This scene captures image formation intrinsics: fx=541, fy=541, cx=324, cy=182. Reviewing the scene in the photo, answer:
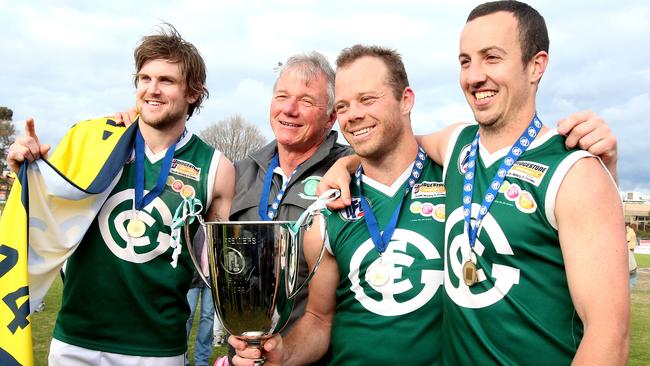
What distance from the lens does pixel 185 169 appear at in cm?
315

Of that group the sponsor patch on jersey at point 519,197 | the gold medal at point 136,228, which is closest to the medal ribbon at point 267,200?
the gold medal at point 136,228

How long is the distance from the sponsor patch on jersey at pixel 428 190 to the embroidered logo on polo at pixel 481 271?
302 mm

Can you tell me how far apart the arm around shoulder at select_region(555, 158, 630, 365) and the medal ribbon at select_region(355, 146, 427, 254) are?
2.60 feet

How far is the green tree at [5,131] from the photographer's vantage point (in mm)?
41031

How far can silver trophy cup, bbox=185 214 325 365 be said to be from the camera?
85.4 inches

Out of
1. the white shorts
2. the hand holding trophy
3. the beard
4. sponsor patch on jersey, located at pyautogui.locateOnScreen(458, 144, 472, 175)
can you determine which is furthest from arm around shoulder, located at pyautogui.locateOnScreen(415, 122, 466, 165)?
the white shorts

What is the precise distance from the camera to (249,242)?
85.4 inches

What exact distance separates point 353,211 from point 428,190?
373 millimetres

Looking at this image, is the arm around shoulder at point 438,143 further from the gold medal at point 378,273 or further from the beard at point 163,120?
the beard at point 163,120

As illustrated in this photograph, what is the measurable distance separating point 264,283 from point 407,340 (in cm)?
68

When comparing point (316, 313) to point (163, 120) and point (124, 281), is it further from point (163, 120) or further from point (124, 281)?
point (163, 120)

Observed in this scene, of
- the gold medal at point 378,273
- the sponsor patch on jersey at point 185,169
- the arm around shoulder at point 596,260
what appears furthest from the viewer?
the sponsor patch on jersey at point 185,169

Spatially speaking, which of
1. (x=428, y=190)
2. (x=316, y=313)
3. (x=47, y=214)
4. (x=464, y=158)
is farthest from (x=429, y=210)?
(x=47, y=214)

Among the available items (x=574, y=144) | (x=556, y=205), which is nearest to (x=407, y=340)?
(x=556, y=205)
